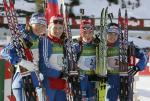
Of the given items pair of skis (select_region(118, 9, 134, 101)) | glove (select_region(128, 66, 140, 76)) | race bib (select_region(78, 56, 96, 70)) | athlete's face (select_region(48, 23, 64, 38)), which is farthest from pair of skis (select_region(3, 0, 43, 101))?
glove (select_region(128, 66, 140, 76))

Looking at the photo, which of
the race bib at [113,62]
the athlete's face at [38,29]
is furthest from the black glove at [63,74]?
the race bib at [113,62]

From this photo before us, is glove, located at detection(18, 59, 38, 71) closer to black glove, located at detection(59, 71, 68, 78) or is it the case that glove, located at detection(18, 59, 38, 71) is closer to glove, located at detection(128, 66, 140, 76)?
black glove, located at detection(59, 71, 68, 78)

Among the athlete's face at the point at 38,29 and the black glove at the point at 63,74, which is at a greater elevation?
the athlete's face at the point at 38,29

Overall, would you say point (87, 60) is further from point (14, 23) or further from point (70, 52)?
point (14, 23)

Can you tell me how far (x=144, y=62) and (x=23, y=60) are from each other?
191cm

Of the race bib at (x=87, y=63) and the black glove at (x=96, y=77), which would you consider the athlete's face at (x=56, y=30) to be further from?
the black glove at (x=96, y=77)

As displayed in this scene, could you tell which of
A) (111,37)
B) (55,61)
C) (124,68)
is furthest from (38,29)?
(124,68)

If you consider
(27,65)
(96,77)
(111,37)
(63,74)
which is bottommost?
(96,77)

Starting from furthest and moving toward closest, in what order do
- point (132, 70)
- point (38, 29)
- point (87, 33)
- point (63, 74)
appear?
point (132, 70)
point (87, 33)
point (63, 74)
point (38, 29)

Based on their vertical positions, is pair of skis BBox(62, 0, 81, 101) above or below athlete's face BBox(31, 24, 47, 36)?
below

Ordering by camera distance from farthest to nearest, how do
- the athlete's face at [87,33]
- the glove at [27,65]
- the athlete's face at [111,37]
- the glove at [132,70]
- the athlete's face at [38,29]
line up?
the glove at [132,70]
the athlete's face at [111,37]
the athlete's face at [87,33]
the athlete's face at [38,29]
the glove at [27,65]

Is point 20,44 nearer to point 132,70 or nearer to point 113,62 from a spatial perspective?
point 113,62

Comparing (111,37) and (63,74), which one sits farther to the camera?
(111,37)

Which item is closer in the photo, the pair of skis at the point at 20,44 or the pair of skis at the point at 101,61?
the pair of skis at the point at 20,44
